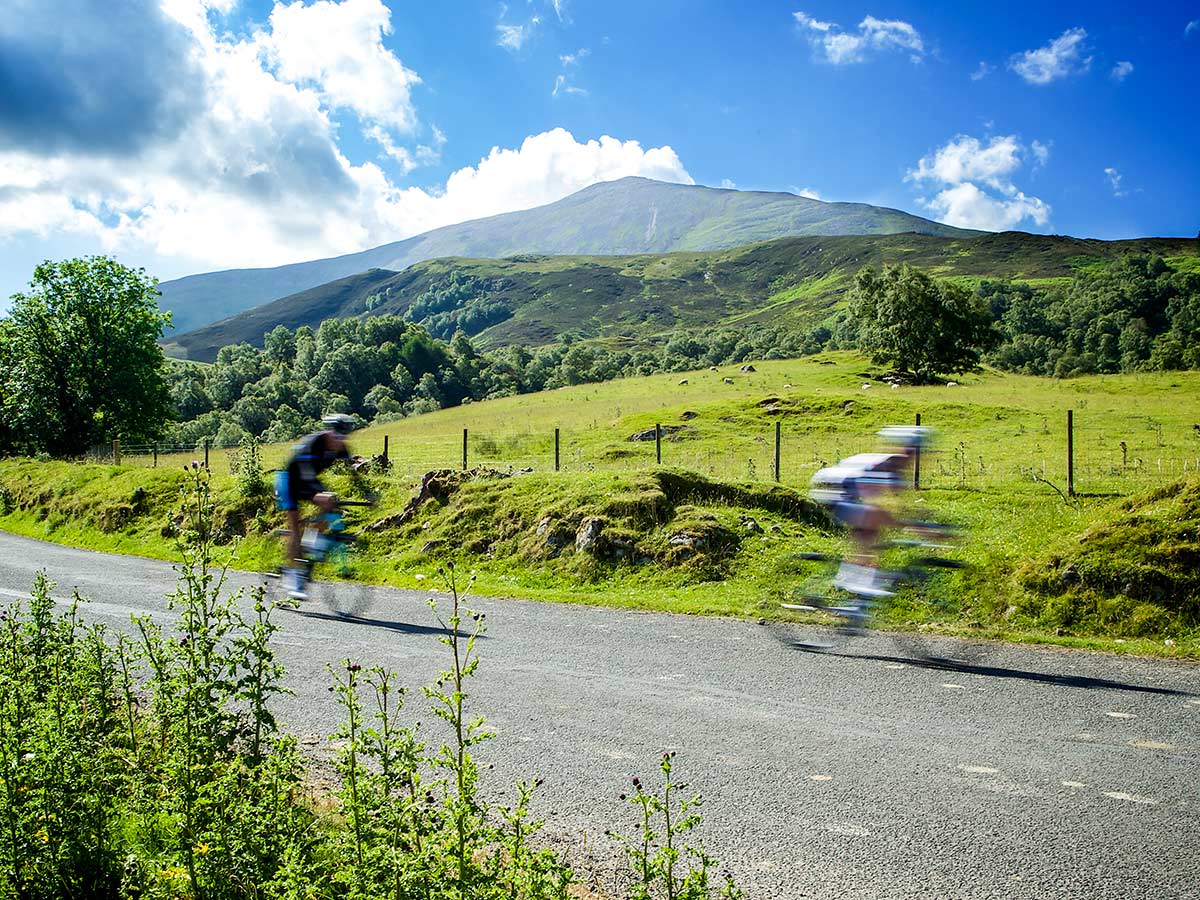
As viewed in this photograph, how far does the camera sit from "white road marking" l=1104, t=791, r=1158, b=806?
5105 millimetres

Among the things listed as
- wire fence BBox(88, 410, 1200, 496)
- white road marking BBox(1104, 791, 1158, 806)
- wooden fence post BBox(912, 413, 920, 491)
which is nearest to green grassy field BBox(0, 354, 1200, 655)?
wire fence BBox(88, 410, 1200, 496)

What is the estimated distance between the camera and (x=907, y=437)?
32.0 feet

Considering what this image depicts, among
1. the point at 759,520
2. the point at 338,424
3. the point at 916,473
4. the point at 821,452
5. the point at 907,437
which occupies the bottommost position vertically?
the point at 759,520

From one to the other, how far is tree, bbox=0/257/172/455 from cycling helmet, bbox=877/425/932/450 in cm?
4745

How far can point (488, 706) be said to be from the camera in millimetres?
7199

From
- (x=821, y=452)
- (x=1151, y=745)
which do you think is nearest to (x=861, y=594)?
(x=1151, y=745)

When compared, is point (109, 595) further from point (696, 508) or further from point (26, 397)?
point (26, 397)

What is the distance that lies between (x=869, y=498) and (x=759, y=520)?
5308mm

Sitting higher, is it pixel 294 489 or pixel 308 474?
pixel 308 474

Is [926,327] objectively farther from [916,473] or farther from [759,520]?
[759,520]

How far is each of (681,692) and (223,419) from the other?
9207cm

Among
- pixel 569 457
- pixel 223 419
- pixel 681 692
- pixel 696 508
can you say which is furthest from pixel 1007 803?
pixel 223 419

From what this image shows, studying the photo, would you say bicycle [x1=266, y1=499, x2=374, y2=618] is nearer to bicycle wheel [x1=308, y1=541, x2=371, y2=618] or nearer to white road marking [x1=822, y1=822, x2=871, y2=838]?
bicycle wheel [x1=308, y1=541, x2=371, y2=618]

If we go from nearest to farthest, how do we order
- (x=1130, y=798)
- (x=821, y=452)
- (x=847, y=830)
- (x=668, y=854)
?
(x=668, y=854) < (x=847, y=830) < (x=1130, y=798) < (x=821, y=452)
